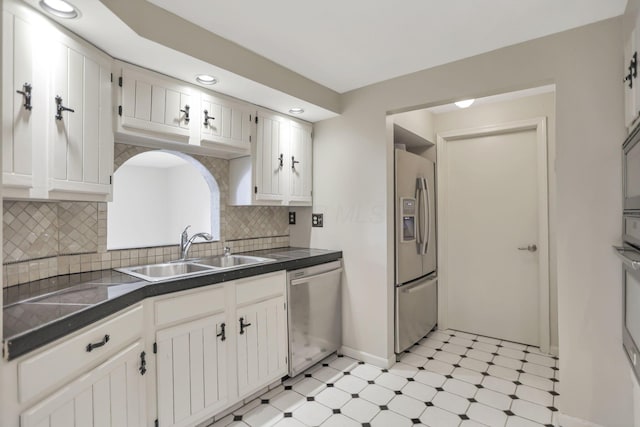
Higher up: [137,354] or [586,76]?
[586,76]

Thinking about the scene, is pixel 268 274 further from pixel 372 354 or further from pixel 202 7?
pixel 202 7

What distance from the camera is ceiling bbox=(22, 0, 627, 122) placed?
5.55 feet

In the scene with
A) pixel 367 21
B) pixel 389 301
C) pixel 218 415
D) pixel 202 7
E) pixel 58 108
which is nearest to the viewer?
pixel 58 108

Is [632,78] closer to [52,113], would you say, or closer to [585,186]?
[585,186]

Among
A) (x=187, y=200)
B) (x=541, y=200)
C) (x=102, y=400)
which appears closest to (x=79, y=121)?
(x=102, y=400)

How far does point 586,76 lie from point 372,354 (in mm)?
2470

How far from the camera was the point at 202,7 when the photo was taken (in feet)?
5.69

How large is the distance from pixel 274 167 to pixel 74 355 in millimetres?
1898

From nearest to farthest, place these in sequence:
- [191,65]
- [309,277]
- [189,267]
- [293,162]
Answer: [191,65] < [189,267] < [309,277] < [293,162]

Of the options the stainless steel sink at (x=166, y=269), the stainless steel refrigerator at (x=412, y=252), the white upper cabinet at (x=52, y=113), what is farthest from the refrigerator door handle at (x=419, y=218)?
the white upper cabinet at (x=52, y=113)

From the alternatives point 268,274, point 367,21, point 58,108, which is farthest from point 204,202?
point 367,21

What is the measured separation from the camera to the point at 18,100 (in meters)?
1.35

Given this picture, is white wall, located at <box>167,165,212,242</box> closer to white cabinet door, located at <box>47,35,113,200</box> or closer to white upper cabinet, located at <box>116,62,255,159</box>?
white upper cabinet, located at <box>116,62,255,159</box>

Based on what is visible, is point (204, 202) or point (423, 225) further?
point (204, 202)
